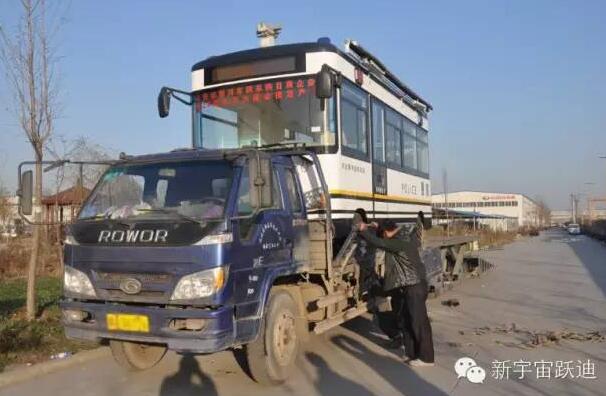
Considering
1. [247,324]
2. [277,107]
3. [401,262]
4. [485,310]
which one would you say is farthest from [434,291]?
[247,324]

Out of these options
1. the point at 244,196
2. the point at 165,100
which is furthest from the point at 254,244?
the point at 165,100

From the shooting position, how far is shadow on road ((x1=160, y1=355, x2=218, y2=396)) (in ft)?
21.1

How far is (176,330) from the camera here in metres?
5.57

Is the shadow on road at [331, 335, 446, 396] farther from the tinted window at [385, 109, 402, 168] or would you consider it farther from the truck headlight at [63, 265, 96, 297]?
the tinted window at [385, 109, 402, 168]

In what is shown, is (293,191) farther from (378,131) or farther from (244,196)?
(378,131)

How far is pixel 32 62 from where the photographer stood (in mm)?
9000

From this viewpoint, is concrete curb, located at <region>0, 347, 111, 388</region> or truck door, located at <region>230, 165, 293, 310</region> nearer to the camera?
truck door, located at <region>230, 165, 293, 310</region>

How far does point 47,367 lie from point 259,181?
12.1 feet

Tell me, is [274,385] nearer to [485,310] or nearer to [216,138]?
[216,138]

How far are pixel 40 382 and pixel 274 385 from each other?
2.65 m

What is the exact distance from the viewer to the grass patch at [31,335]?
24.8 feet

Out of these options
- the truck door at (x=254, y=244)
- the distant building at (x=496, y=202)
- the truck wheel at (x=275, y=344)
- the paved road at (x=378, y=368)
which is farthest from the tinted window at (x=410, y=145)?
the distant building at (x=496, y=202)

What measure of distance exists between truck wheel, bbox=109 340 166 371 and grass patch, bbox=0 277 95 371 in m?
0.59

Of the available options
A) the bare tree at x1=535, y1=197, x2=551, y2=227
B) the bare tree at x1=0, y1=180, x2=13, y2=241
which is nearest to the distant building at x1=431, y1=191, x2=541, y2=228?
the bare tree at x1=535, y1=197, x2=551, y2=227
